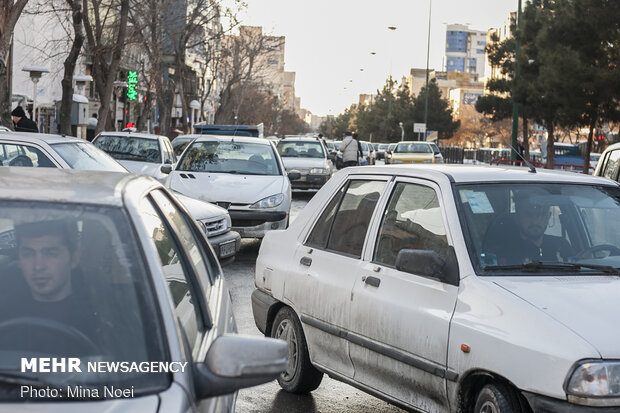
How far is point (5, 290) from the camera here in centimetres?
302

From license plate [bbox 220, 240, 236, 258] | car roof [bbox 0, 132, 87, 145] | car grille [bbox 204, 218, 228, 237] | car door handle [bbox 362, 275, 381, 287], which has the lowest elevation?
license plate [bbox 220, 240, 236, 258]

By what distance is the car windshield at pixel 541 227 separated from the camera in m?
5.02

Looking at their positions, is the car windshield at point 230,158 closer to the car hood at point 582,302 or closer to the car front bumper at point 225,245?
the car front bumper at point 225,245

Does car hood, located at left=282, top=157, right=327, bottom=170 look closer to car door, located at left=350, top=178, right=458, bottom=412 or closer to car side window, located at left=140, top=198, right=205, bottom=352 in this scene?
car door, located at left=350, top=178, right=458, bottom=412

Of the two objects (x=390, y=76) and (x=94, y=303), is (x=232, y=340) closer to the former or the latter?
(x=94, y=303)

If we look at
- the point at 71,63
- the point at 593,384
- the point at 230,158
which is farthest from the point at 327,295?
the point at 71,63

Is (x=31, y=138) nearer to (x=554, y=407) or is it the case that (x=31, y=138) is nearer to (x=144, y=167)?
(x=554, y=407)

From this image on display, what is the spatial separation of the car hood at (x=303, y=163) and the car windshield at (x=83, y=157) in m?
15.1

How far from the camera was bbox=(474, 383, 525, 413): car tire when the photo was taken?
4.27m

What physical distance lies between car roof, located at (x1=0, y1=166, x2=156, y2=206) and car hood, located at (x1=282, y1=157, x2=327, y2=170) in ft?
76.4

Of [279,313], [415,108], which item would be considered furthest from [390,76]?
[279,313]

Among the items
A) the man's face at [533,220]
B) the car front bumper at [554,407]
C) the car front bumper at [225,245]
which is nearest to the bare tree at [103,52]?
the car front bumper at [225,245]

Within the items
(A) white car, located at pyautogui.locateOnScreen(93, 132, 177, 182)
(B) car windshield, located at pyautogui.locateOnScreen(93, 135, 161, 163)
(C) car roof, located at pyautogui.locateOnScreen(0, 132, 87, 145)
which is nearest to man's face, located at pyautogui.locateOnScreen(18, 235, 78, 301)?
(C) car roof, located at pyautogui.locateOnScreen(0, 132, 87, 145)

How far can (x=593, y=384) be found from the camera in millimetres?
3965
